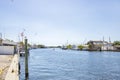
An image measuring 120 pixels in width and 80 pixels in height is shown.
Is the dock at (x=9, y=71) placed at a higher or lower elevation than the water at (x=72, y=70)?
higher

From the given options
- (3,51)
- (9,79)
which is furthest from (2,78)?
(3,51)

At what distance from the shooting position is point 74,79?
3631cm

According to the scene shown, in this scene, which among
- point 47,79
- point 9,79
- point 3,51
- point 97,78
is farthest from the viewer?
point 3,51

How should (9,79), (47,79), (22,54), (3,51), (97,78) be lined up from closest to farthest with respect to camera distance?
(9,79), (47,79), (97,78), (3,51), (22,54)

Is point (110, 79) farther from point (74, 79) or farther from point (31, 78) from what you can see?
point (31, 78)

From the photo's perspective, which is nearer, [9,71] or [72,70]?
[9,71]

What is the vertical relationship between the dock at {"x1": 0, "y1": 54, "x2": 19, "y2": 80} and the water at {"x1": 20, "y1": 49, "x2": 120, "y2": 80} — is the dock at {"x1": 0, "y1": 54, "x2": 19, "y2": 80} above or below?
above

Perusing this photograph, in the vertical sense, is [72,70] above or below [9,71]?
below

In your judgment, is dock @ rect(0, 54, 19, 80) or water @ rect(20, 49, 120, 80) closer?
dock @ rect(0, 54, 19, 80)

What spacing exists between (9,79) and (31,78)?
12186 millimetres

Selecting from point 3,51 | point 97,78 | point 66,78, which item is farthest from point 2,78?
point 3,51

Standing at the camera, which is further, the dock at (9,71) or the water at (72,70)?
the water at (72,70)

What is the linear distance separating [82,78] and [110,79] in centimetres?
420

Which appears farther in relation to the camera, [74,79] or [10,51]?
[10,51]
